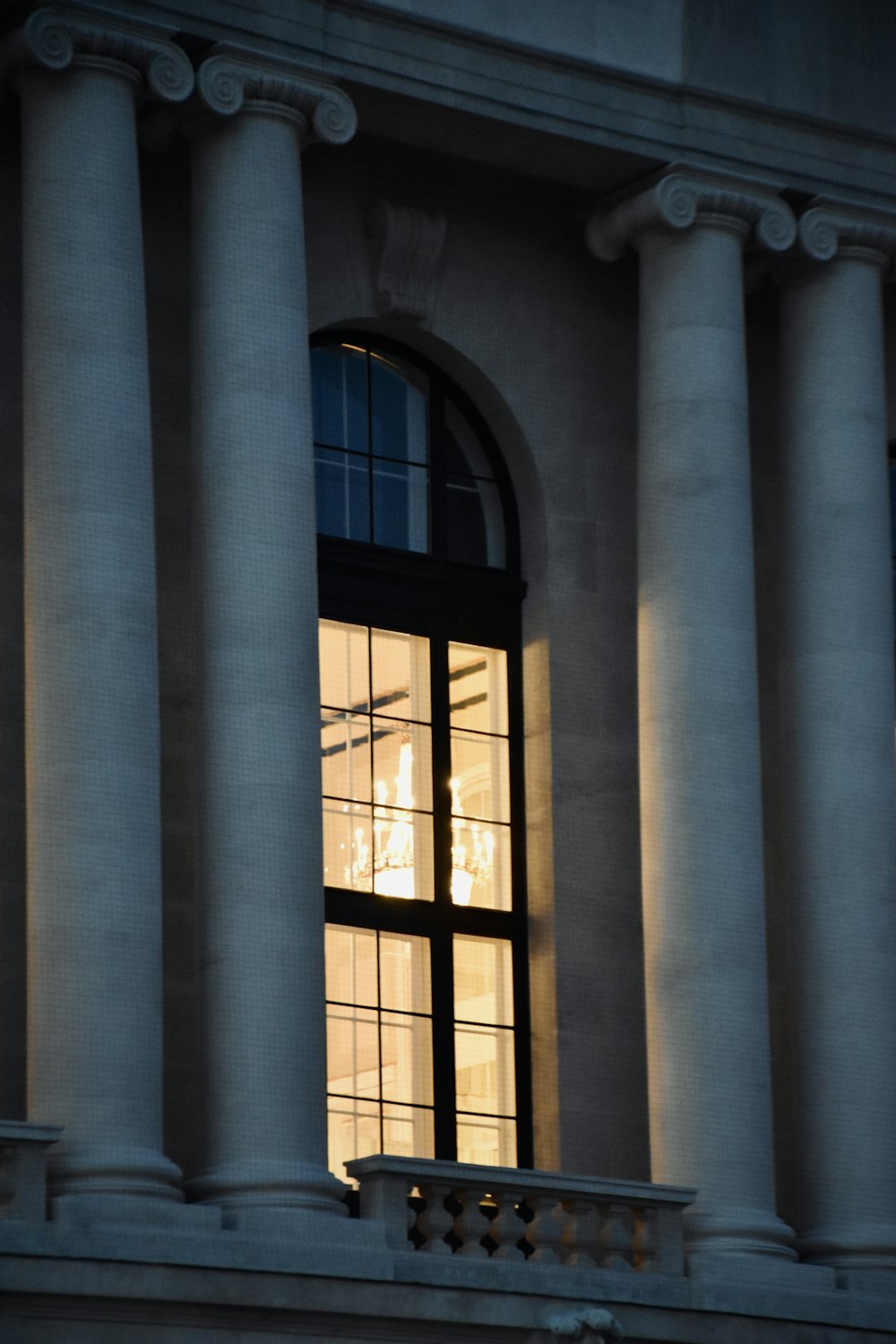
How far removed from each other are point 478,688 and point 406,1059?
3.93m

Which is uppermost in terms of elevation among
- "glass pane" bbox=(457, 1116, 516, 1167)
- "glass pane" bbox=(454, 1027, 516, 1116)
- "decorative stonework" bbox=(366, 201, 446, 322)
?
"decorative stonework" bbox=(366, 201, 446, 322)

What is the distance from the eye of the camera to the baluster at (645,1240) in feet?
93.8

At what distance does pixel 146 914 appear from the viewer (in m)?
26.5

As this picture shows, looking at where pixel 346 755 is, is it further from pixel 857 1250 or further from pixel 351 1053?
pixel 857 1250

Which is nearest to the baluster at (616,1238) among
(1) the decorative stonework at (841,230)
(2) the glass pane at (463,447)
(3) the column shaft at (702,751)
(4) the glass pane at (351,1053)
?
(3) the column shaft at (702,751)

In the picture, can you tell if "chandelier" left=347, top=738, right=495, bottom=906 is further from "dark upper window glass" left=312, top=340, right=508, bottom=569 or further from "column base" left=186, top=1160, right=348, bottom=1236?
"column base" left=186, top=1160, right=348, bottom=1236

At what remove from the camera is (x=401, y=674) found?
32.0 m

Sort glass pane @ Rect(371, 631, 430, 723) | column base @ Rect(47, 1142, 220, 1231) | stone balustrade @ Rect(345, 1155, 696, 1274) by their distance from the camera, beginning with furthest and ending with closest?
glass pane @ Rect(371, 631, 430, 723)
stone balustrade @ Rect(345, 1155, 696, 1274)
column base @ Rect(47, 1142, 220, 1231)

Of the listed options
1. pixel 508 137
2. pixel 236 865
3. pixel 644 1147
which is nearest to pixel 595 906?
pixel 644 1147

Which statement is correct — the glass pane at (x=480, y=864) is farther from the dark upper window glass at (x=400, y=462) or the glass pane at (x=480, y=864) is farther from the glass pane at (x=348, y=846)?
the dark upper window glass at (x=400, y=462)

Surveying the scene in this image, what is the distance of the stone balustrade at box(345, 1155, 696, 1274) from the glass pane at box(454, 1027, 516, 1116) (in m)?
2.03

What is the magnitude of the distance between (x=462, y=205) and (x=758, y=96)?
320 centimetres

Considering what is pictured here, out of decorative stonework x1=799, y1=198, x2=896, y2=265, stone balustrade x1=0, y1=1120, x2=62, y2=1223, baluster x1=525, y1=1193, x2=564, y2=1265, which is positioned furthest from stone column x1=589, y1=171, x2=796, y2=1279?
stone balustrade x1=0, y1=1120, x2=62, y2=1223

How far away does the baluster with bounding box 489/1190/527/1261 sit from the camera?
2777 cm
